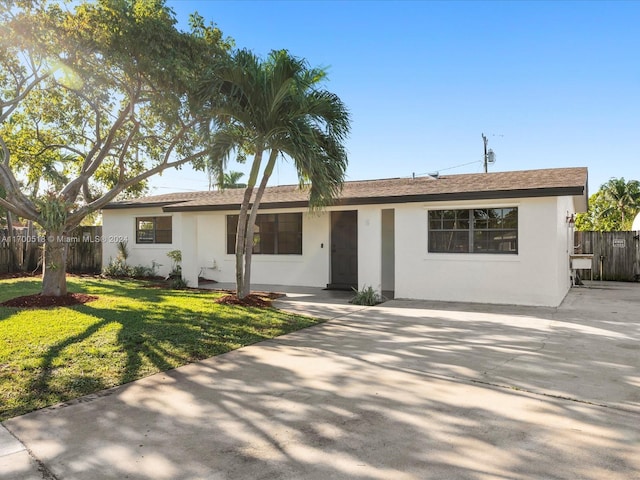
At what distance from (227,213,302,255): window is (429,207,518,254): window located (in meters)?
4.59

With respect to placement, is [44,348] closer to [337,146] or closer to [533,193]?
[337,146]

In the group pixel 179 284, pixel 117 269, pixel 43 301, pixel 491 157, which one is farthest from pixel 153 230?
pixel 491 157

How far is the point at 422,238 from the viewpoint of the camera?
35.2ft

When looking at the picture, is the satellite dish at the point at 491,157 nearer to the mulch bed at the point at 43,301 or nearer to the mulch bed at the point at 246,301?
the mulch bed at the point at 246,301

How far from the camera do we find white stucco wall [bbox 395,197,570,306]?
9.49m

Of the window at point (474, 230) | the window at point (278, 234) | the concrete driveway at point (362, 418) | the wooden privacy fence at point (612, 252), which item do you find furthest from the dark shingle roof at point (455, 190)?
the wooden privacy fence at point (612, 252)

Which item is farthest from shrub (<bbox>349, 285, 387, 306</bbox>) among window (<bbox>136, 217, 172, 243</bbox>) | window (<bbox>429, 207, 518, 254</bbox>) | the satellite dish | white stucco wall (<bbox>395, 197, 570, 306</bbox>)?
the satellite dish

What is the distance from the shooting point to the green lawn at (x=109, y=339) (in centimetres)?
450

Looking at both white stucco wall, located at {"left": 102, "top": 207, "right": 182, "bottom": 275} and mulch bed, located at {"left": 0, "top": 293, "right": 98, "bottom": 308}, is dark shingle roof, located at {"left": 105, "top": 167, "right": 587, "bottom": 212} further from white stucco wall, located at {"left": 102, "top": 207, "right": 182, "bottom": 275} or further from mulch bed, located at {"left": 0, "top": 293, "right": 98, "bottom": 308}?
mulch bed, located at {"left": 0, "top": 293, "right": 98, "bottom": 308}

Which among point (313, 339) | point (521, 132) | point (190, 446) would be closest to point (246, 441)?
point (190, 446)

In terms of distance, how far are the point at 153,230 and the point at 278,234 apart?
5505 mm

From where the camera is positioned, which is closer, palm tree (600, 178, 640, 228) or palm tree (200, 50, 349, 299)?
palm tree (200, 50, 349, 299)

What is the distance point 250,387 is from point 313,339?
7.46ft

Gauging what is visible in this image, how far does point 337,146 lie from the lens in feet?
31.4
